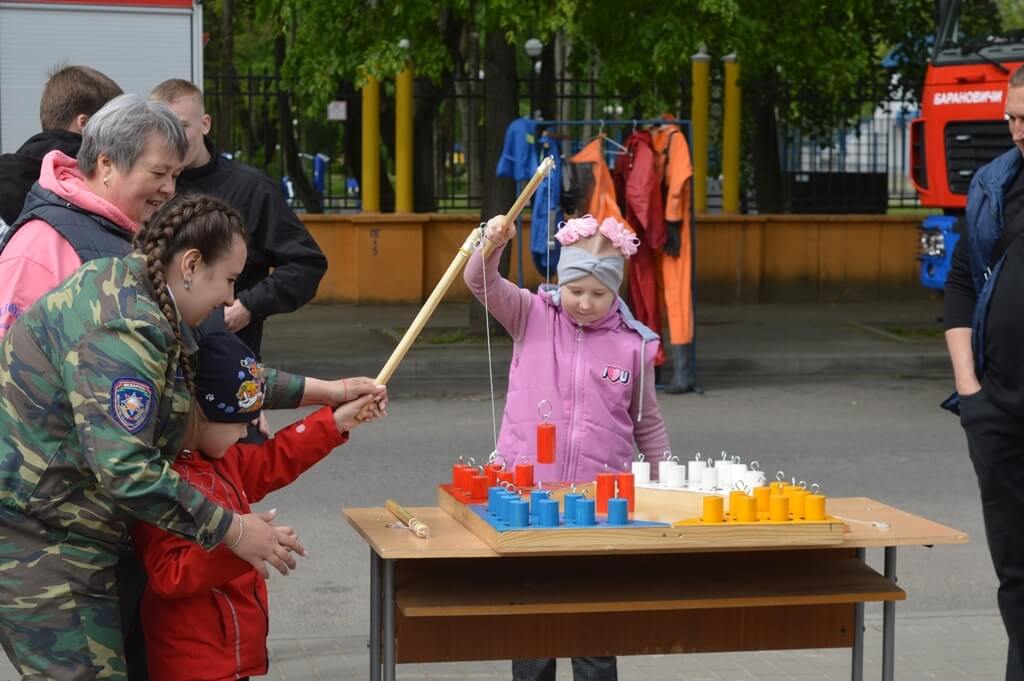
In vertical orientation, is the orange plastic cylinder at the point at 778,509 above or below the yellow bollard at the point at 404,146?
below

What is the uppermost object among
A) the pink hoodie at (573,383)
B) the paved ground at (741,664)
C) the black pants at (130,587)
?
the pink hoodie at (573,383)

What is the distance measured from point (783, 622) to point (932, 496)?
450 cm

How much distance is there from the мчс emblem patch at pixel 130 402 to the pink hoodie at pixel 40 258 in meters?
0.68

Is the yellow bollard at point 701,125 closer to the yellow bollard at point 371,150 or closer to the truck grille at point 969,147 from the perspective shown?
the yellow bollard at point 371,150

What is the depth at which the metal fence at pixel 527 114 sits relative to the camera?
1920 centimetres

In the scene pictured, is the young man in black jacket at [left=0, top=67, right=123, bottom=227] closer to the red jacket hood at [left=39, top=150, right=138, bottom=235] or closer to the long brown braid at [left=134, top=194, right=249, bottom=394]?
the red jacket hood at [left=39, top=150, right=138, bottom=235]

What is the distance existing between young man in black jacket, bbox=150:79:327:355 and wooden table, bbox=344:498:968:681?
1.18 m

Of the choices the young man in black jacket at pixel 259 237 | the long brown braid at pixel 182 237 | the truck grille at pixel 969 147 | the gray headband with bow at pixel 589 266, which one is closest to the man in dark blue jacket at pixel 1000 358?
the gray headband with bow at pixel 589 266

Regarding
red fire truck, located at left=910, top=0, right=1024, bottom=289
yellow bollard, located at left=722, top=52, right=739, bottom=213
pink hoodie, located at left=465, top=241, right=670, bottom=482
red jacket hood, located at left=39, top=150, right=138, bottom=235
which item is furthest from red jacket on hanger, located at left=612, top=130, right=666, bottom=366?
red jacket hood, located at left=39, top=150, right=138, bottom=235

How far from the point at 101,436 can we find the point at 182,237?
1.56ft

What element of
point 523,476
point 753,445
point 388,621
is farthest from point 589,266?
point 753,445

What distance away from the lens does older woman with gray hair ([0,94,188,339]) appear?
12.6ft

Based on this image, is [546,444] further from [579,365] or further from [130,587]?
[130,587]

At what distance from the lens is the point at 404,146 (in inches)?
750
